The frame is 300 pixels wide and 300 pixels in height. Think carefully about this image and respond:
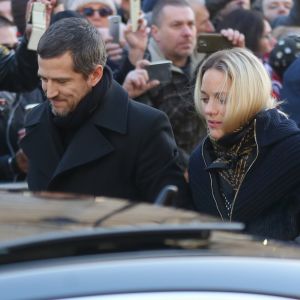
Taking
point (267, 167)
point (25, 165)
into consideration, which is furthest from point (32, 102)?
point (267, 167)

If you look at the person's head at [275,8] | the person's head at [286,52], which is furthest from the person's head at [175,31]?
the person's head at [275,8]

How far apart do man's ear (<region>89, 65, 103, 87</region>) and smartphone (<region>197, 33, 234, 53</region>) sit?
2.08 meters

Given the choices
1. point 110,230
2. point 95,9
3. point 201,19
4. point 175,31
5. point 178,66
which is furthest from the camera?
→ point 201,19

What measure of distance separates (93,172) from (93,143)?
0.12m

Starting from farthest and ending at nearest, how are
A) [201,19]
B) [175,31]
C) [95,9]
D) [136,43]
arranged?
[201,19], [95,9], [175,31], [136,43]

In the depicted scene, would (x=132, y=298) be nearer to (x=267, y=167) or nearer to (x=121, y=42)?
(x=267, y=167)

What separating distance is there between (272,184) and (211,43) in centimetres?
245

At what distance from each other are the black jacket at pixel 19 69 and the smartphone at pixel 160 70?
74 centimetres

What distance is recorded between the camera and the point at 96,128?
13.3 ft

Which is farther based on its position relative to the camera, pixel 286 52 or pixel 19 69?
pixel 286 52

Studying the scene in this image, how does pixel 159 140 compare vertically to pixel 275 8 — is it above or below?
above

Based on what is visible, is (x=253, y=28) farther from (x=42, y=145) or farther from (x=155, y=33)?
(x=42, y=145)

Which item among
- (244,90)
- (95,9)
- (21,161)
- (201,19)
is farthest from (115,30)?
(244,90)

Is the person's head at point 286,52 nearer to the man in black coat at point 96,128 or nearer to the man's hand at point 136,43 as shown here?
the man's hand at point 136,43
